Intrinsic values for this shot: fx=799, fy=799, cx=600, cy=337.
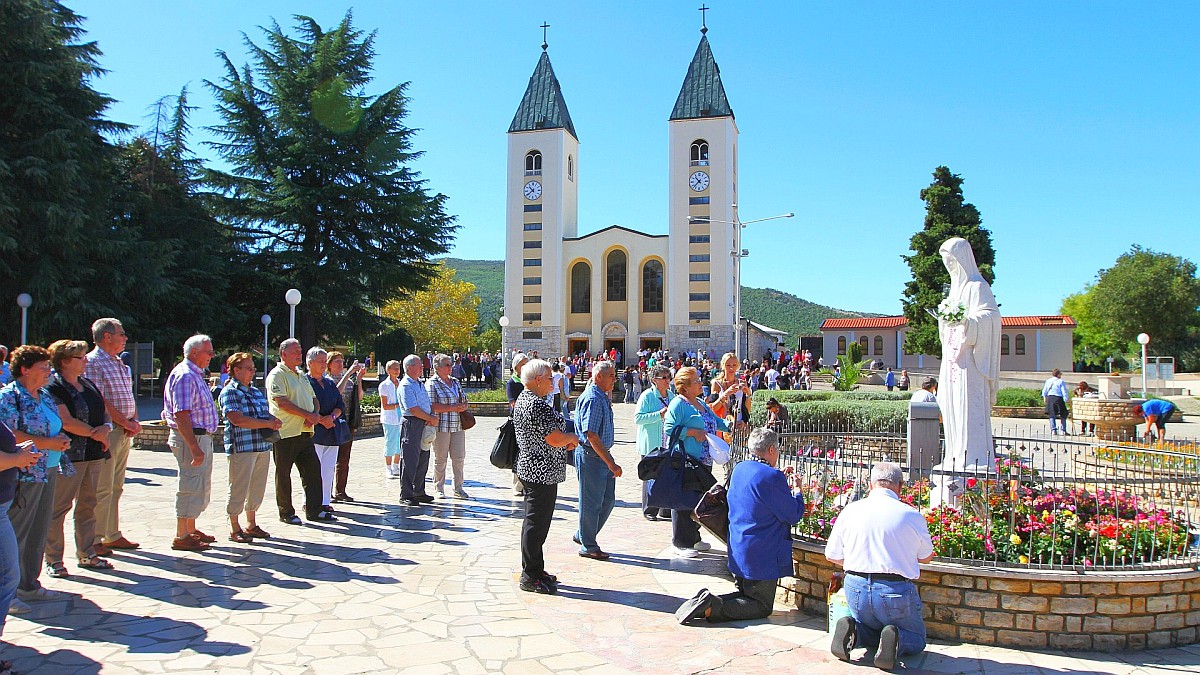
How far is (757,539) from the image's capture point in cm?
504

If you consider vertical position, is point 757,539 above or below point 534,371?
below

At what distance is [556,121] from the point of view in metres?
53.7

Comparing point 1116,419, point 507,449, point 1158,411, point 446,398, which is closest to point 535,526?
point 507,449

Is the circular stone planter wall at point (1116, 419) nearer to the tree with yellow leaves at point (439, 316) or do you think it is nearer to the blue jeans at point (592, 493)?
the blue jeans at point (592, 493)

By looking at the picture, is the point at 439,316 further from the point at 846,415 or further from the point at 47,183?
the point at 846,415

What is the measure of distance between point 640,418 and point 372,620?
3.37 m

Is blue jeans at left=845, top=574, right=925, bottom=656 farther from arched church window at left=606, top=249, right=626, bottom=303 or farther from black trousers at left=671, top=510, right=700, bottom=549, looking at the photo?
arched church window at left=606, top=249, right=626, bottom=303

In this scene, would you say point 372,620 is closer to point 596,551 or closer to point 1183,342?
point 596,551

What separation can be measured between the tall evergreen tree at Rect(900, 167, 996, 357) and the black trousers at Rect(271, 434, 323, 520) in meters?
31.4

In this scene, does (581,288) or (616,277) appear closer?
(616,277)

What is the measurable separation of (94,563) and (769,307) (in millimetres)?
149273

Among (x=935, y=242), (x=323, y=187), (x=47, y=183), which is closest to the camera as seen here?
(x=47, y=183)

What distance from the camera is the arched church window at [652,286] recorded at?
177ft

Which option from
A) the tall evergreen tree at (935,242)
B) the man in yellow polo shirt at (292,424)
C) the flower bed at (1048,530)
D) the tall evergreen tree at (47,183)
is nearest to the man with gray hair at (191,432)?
the man in yellow polo shirt at (292,424)
